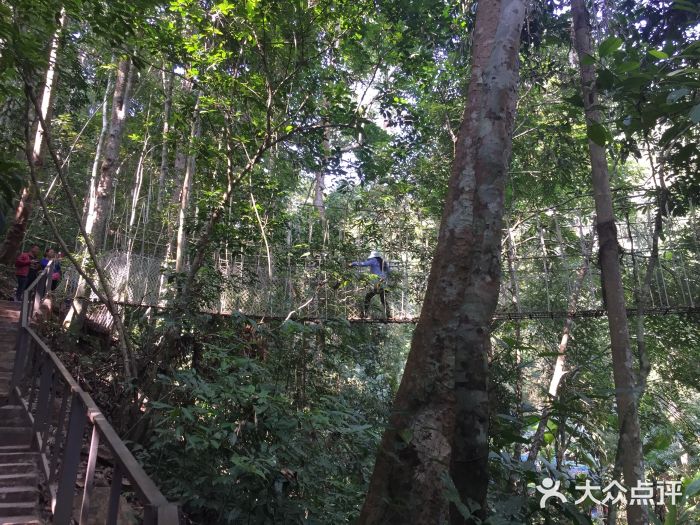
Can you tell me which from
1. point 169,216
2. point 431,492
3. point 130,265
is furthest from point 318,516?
point 169,216

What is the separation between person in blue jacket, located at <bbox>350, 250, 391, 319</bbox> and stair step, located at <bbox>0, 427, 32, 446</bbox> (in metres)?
3.62

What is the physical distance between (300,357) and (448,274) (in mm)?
2776

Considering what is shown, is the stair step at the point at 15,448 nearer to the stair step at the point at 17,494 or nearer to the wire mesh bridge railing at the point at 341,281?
the stair step at the point at 17,494

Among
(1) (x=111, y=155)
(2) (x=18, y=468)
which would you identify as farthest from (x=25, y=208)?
(2) (x=18, y=468)

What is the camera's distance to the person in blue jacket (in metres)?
6.14

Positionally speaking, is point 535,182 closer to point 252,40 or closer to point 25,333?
point 252,40

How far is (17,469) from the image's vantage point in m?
3.21

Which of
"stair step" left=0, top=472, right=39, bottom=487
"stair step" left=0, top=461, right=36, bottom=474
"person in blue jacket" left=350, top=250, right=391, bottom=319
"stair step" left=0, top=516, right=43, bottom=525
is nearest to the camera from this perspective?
"stair step" left=0, top=516, right=43, bottom=525

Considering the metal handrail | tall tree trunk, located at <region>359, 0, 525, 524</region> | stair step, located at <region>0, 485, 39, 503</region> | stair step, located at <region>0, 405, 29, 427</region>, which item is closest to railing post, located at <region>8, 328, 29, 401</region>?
the metal handrail

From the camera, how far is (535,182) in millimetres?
7863

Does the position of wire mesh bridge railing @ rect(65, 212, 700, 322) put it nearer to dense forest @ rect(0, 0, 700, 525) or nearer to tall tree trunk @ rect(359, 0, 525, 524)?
dense forest @ rect(0, 0, 700, 525)

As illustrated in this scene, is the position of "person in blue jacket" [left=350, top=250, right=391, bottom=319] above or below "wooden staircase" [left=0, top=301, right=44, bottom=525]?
above

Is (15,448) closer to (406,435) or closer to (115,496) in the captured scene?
(115,496)

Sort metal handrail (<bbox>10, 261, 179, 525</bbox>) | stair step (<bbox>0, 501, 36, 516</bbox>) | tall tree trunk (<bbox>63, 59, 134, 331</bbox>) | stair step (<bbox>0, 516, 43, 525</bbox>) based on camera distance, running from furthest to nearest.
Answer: tall tree trunk (<bbox>63, 59, 134, 331</bbox>) < stair step (<bbox>0, 501, 36, 516</bbox>) < stair step (<bbox>0, 516, 43, 525</bbox>) < metal handrail (<bbox>10, 261, 179, 525</bbox>)
